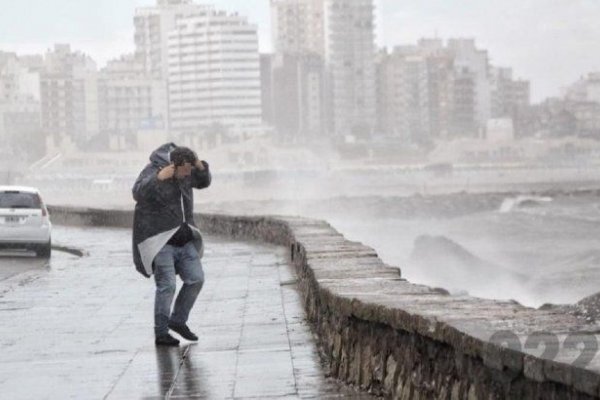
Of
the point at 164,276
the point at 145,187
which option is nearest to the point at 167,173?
the point at 145,187

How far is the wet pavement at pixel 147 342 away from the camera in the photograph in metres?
9.59

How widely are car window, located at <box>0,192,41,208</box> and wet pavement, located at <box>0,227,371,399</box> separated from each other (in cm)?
748

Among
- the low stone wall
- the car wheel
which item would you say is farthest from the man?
the car wheel

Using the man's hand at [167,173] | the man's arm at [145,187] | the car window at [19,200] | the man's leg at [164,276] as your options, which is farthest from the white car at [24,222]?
the man's hand at [167,173]

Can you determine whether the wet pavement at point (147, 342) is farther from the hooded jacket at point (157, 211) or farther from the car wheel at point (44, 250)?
the car wheel at point (44, 250)

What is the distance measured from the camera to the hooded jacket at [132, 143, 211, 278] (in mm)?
12211

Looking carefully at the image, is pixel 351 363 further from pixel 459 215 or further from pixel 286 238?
pixel 459 215

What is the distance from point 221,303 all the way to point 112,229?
2073cm

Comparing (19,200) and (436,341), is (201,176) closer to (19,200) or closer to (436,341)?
(436,341)

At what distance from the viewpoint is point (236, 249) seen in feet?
83.8

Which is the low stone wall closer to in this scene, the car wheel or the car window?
the car wheel

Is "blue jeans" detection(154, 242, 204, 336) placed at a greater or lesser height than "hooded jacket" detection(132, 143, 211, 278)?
lesser

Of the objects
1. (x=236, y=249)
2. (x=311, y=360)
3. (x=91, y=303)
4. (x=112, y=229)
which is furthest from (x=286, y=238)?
(x=311, y=360)

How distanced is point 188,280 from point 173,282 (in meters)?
0.12
